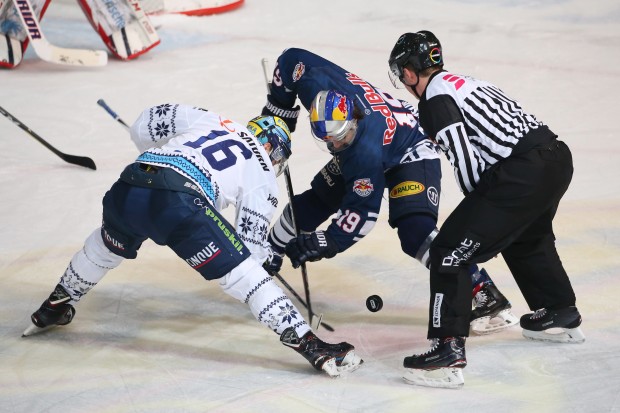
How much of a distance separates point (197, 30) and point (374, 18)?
1411 mm

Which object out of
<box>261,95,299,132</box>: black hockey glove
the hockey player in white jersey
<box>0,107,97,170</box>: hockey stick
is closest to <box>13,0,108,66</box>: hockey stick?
<box>0,107,97,170</box>: hockey stick

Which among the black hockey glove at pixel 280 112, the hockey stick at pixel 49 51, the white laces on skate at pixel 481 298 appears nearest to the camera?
the white laces on skate at pixel 481 298

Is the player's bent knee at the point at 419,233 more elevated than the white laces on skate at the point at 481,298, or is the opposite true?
the player's bent knee at the point at 419,233

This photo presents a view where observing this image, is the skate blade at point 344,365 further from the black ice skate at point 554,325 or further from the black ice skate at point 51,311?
the black ice skate at point 51,311

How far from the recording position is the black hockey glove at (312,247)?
3.78 meters

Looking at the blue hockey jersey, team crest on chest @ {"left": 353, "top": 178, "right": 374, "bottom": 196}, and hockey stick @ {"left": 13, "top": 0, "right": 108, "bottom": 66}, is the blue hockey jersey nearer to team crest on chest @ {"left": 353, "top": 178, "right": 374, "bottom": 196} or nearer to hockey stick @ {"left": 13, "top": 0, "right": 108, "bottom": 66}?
team crest on chest @ {"left": 353, "top": 178, "right": 374, "bottom": 196}

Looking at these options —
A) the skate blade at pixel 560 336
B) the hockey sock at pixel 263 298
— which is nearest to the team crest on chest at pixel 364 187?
the hockey sock at pixel 263 298

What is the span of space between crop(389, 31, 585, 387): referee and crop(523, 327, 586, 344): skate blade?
16.6 inches

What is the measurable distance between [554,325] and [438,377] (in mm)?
526

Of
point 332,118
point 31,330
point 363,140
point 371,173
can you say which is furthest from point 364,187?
point 31,330

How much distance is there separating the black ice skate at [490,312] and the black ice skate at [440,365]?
461mm

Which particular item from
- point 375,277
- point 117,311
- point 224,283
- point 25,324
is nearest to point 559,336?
point 375,277

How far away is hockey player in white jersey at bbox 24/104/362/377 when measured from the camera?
340 cm

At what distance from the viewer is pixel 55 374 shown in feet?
11.7
